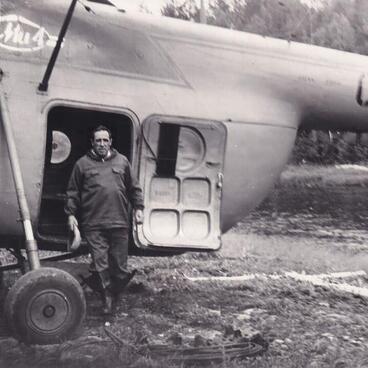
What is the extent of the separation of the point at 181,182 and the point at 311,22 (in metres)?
17.8

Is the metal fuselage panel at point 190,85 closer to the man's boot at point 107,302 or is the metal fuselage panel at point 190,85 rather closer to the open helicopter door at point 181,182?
the open helicopter door at point 181,182

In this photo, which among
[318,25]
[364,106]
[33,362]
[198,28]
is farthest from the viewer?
[318,25]

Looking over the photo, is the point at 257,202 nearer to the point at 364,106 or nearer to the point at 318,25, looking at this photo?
the point at 364,106

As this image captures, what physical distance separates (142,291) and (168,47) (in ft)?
8.13

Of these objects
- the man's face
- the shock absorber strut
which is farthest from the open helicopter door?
the shock absorber strut

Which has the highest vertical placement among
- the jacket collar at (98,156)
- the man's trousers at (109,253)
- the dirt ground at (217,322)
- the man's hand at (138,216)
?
the jacket collar at (98,156)

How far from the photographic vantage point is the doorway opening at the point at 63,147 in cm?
601

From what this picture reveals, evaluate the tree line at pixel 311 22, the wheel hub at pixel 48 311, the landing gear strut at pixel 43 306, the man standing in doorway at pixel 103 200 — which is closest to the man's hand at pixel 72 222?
the man standing in doorway at pixel 103 200

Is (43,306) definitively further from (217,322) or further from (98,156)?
(217,322)

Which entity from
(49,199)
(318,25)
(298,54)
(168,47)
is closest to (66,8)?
(168,47)

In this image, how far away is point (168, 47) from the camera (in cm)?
577

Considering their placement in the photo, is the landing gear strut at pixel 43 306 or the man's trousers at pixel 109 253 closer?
the landing gear strut at pixel 43 306

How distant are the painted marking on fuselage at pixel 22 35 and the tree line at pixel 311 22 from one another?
13796 mm

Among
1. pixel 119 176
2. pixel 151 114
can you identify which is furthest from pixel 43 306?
pixel 151 114
